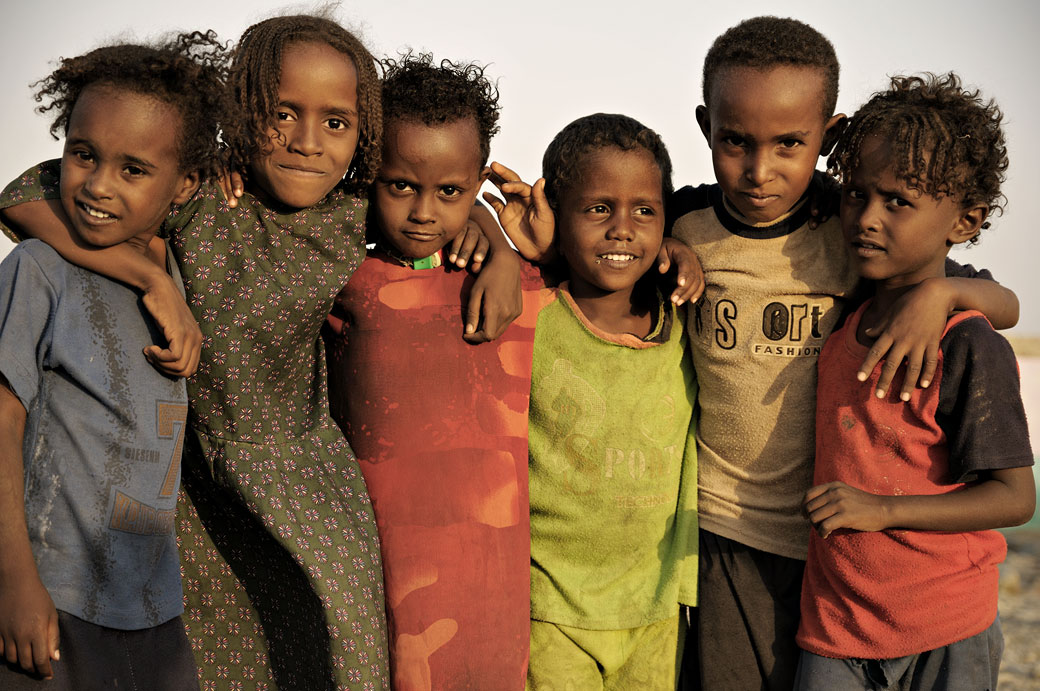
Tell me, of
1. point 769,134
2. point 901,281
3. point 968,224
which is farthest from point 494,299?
point 968,224

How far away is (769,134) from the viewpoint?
2758 millimetres

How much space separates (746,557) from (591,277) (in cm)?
99

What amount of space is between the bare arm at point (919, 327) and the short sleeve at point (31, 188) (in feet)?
6.80

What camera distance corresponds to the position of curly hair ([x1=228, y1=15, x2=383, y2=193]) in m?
2.45

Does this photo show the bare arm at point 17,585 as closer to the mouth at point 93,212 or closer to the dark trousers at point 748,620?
the mouth at point 93,212

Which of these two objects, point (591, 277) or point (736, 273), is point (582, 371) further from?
point (736, 273)

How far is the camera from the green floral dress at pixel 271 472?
8.07ft

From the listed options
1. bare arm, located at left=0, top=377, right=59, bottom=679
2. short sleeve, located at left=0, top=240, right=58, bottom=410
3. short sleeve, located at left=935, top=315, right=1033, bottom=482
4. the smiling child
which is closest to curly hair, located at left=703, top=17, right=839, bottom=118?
the smiling child

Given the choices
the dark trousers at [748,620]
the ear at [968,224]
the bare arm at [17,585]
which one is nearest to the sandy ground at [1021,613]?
the dark trousers at [748,620]

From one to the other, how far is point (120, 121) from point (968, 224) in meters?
2.25

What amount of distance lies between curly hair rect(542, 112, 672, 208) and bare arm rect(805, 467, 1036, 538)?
1.15 m

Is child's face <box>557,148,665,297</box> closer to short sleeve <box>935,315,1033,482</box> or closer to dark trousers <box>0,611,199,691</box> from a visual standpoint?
short sleeve <box>935,315,1033,482</box>

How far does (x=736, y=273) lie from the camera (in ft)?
9.42

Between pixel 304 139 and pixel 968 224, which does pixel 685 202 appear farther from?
pixel 304 139
